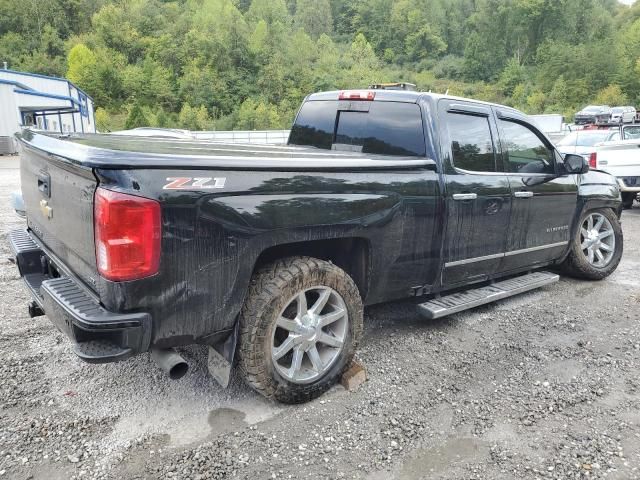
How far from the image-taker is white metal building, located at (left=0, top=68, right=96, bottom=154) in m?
23.2

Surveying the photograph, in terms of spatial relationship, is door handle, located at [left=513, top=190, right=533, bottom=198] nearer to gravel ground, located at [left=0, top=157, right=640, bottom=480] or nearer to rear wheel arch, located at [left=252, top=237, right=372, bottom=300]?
gravel ground, located at [left=0, top=157, right=640, bottom=480]

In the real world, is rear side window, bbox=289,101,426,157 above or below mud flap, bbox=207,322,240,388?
above

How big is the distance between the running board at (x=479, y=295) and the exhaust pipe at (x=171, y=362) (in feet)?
Answer: 6.38

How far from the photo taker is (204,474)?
246cm

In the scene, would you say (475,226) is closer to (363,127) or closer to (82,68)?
(363,127)

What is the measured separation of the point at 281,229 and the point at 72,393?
1687 millimetres

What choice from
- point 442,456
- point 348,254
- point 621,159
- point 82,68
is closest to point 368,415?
point 442,456

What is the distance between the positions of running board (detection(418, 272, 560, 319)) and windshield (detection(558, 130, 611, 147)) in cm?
1004

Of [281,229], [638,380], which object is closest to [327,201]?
[281,229]

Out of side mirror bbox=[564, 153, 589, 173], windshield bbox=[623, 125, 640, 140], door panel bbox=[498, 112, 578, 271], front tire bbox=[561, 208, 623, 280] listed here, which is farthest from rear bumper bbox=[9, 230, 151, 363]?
windshield bbox=[623, 125, 640, 140]

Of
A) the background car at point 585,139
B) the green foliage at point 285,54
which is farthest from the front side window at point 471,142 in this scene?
the green foliage at point 285,54

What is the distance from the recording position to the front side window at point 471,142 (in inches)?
155

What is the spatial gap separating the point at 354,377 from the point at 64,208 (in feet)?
6.60

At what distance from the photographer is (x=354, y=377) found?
3305 millimetres
